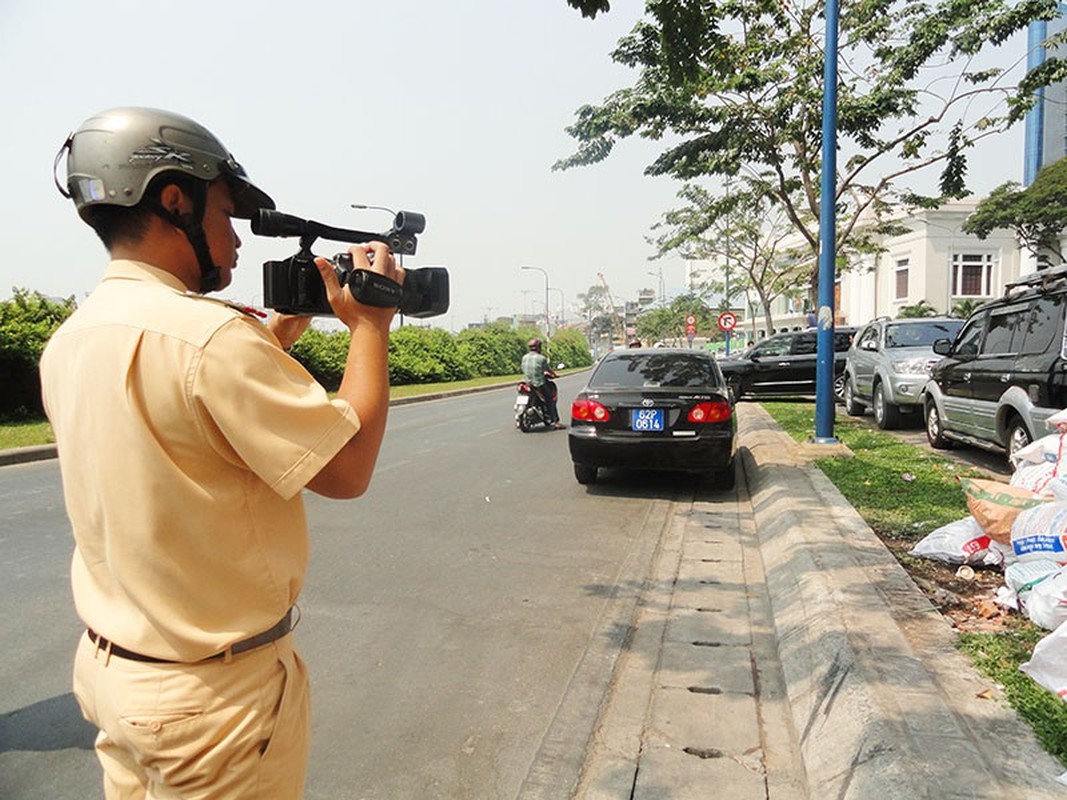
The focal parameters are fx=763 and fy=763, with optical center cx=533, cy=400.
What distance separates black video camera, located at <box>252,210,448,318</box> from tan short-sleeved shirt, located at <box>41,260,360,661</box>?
0.75ft

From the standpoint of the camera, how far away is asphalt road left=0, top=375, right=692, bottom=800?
271 cm

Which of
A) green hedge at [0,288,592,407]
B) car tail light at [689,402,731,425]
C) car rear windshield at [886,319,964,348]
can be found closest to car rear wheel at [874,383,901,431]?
car rear windshield at [886,319,964,348]

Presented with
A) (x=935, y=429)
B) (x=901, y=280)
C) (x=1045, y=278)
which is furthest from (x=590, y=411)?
(x=901, y=280)

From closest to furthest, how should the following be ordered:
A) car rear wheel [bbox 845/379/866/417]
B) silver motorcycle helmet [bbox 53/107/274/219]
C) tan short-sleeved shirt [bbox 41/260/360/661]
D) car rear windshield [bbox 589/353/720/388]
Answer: tan short-sleeved shirt [bbox 41/260/360/661] < silver motorcycle helmet [bbox 53/107/274/219] < car rear windshield [bbox 589/353/720/388] < car rear wheel [bbox 845/379/866/417]

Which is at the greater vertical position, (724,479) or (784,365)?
(784,365)

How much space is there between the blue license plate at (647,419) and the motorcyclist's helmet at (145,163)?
581 centimetres

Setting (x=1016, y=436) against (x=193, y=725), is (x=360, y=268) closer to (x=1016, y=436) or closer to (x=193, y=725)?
(x=193, y=725)

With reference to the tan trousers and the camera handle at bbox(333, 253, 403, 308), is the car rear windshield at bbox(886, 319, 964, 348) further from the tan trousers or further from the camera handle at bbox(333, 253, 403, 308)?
the tan trousers

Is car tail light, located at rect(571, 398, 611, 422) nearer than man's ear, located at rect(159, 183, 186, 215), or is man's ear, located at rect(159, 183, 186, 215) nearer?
man's ear, located at rect(159, 183, 186, 215)

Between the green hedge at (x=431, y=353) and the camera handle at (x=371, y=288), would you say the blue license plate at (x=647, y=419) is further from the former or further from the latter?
the green hedge at (x=431, y=353)

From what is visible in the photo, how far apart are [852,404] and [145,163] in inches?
526

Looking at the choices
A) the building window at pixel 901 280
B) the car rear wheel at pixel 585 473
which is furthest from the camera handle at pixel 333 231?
the building window at pixel 901 280

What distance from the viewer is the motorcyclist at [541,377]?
12422 mm

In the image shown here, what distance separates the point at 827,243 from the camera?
915 cm
